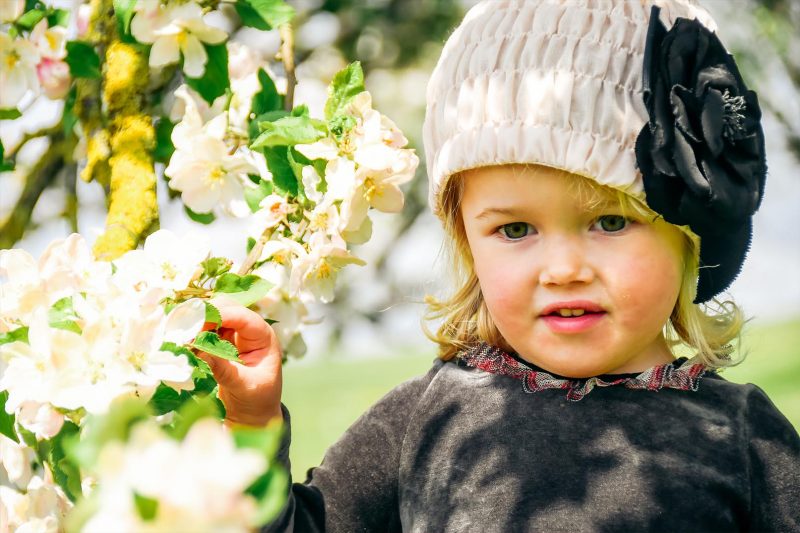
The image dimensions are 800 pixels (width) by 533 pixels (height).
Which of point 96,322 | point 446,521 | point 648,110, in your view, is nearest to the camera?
point 96,322

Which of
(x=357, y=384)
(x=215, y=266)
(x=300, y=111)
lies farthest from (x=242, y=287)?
(x=357, y=384)

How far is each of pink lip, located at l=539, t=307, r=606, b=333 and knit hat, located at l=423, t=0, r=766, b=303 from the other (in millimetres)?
204

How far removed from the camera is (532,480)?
187 cm

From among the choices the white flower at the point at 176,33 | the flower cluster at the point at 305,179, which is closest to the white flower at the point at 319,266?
the flower cluster at the point at 305,179

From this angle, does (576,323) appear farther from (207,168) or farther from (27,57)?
(27,57)

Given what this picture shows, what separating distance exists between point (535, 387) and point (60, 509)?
0.87 metres

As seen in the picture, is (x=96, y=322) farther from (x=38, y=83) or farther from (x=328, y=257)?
(x=38, y=83)

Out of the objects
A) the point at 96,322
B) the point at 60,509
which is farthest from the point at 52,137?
the point at 96,322

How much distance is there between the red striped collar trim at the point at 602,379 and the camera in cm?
193

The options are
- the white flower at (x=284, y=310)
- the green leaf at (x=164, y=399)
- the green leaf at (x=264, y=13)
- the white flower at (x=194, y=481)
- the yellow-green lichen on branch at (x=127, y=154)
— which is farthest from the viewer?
the white flower at (x=284, y=310)

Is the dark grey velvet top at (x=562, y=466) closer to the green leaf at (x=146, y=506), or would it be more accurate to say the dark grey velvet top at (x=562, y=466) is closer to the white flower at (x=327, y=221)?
the white flower at (x=327, y=221)

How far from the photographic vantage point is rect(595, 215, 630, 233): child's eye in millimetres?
1821

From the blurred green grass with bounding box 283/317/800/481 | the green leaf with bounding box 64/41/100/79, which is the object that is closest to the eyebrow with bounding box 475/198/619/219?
the green leaf with bounding box 64/41/100/79

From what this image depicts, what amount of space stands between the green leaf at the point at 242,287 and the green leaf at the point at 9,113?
72cm
